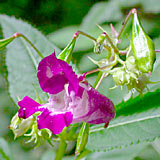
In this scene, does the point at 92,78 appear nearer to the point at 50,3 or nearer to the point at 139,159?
the point at 139,159

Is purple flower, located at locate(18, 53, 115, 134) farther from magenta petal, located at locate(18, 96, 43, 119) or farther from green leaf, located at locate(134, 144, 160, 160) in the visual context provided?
green leaf, located at locate(134, 144, 160, 160)

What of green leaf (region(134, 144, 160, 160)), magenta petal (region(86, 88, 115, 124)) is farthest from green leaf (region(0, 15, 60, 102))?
green leaf (region(134, 144, 160, 160))

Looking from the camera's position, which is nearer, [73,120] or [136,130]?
[73,120]

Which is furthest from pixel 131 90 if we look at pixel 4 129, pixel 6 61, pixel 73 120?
pixel 4 129

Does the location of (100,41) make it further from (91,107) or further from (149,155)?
(149,155)

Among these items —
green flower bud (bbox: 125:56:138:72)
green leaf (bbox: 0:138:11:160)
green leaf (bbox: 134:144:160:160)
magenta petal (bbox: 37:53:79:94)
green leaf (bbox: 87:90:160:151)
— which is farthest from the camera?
green leaf (bbox: 134:144:160:160)

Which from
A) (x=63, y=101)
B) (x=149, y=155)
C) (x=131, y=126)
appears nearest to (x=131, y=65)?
(x=63, y=101)
